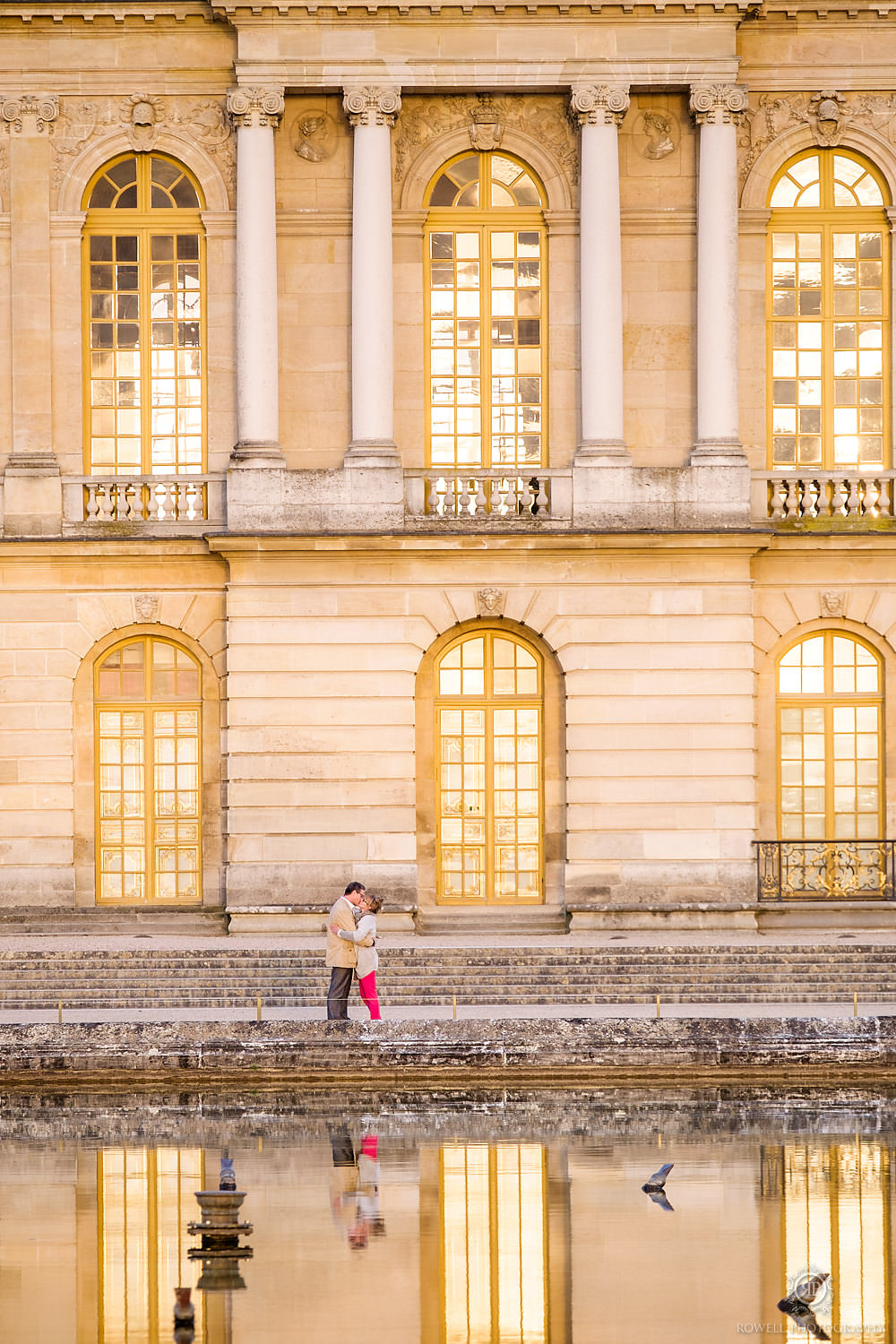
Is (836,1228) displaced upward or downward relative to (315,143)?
downward

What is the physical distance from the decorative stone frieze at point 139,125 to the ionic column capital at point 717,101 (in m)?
6.17

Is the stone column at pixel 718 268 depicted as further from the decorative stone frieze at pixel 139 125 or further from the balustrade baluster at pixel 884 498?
the decorative stone frieze at pixel 139 125

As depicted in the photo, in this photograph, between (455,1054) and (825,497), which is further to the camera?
(825,497)

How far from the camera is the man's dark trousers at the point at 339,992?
19.7 meters

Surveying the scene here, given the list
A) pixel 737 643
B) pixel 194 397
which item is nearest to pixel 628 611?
pixel 737 643

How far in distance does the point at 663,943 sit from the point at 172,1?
13.7 metres

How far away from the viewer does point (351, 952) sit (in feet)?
65.3

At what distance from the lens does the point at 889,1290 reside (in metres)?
11.1

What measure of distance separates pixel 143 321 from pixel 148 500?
2.52 m

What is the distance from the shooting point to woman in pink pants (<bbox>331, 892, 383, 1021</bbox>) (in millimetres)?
19672

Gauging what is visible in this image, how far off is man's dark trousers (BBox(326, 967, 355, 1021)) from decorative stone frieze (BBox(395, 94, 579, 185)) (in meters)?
12.3

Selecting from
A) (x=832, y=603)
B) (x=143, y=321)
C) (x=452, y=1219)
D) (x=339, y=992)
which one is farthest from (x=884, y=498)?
(x=452, y=1219)

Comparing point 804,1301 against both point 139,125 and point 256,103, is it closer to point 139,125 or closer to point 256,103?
point 256,103

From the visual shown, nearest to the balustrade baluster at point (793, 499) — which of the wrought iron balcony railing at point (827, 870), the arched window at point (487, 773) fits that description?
the arched window at point (487, 773)
